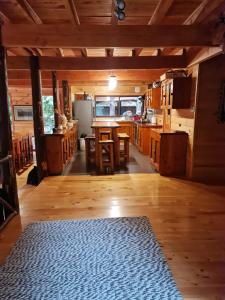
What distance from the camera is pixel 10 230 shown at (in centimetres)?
267

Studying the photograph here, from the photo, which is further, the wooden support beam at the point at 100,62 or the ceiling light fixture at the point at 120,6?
the wooden support beam at the point at 100,62

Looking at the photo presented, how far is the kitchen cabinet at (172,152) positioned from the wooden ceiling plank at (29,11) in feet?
9.59

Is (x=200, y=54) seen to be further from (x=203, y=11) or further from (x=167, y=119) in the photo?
(x=167, y=119)

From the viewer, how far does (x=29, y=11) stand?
2.78 metres

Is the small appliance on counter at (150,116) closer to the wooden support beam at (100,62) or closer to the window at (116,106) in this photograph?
the window at (116,106)

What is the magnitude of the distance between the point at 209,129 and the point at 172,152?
2.79ft

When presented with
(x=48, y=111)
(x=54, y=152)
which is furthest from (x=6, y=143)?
(x=48, y=111)

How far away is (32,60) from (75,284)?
4.11 metres

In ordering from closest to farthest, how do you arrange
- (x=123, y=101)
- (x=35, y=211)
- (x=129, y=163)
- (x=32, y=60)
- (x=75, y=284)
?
1. (x=75, y=284)
2. (x=35, y=211)
3. (x=32, y=60)
4. (x=129, y=163)
5. (x=123, y=101)

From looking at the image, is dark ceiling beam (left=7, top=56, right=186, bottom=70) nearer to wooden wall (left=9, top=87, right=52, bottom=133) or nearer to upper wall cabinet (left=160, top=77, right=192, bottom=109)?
upper wall cabinet (left=160, top=77, right=192, bottom=109)

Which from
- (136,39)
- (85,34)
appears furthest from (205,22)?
(85,34)

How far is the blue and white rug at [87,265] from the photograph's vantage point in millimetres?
1708

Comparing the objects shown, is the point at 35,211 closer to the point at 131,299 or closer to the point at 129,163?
the point at 131,299

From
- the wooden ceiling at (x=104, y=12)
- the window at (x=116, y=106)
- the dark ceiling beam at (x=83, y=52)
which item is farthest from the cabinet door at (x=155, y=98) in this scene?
the wooden ceiling at (x=104, y=12)
